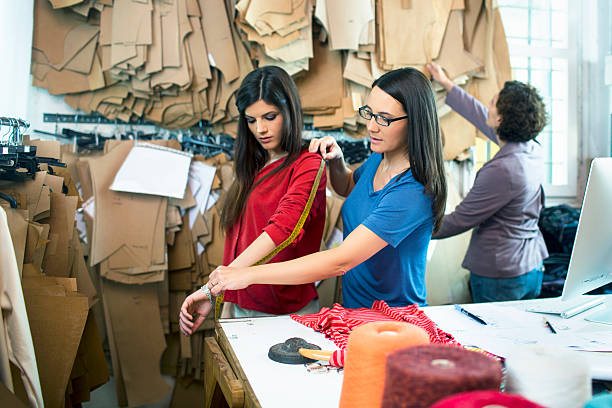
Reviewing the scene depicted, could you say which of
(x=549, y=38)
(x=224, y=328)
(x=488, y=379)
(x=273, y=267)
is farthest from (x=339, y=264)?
(x=549, y=38)

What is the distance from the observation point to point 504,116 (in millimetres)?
2723

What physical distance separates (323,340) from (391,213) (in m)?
0.46

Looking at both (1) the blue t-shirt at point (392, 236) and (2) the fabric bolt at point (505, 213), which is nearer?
(1) the blue t-shirt at point (392, 236)

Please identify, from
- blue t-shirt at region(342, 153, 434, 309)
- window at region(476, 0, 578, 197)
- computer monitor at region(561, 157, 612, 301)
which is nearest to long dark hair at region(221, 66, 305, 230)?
blue t-shirt at region(342, 153, 434, 309)

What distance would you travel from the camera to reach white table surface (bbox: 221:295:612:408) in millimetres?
1198

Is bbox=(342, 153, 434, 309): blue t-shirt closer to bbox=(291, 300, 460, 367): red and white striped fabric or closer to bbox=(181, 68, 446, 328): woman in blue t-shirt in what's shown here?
bbox=(181, 68, 446, 328): woman in blue t-shirt

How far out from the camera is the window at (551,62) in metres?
4.11

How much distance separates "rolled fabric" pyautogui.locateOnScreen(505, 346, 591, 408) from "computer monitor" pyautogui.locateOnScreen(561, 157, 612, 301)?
2.77ft

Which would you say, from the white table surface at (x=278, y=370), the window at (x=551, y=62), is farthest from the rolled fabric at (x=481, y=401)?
the window at (x=551, y=62)

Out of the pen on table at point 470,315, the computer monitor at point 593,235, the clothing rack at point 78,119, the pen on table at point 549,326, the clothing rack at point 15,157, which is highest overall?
the clothing rack at point 78,119

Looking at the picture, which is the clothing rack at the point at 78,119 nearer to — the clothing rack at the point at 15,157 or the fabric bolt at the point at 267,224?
the clothing rack at the point at 15,157

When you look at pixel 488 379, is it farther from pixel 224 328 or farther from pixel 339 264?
pixel 224 328

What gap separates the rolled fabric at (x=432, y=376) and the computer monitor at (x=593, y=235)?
960 millimetres

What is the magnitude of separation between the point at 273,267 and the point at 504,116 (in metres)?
1.68
